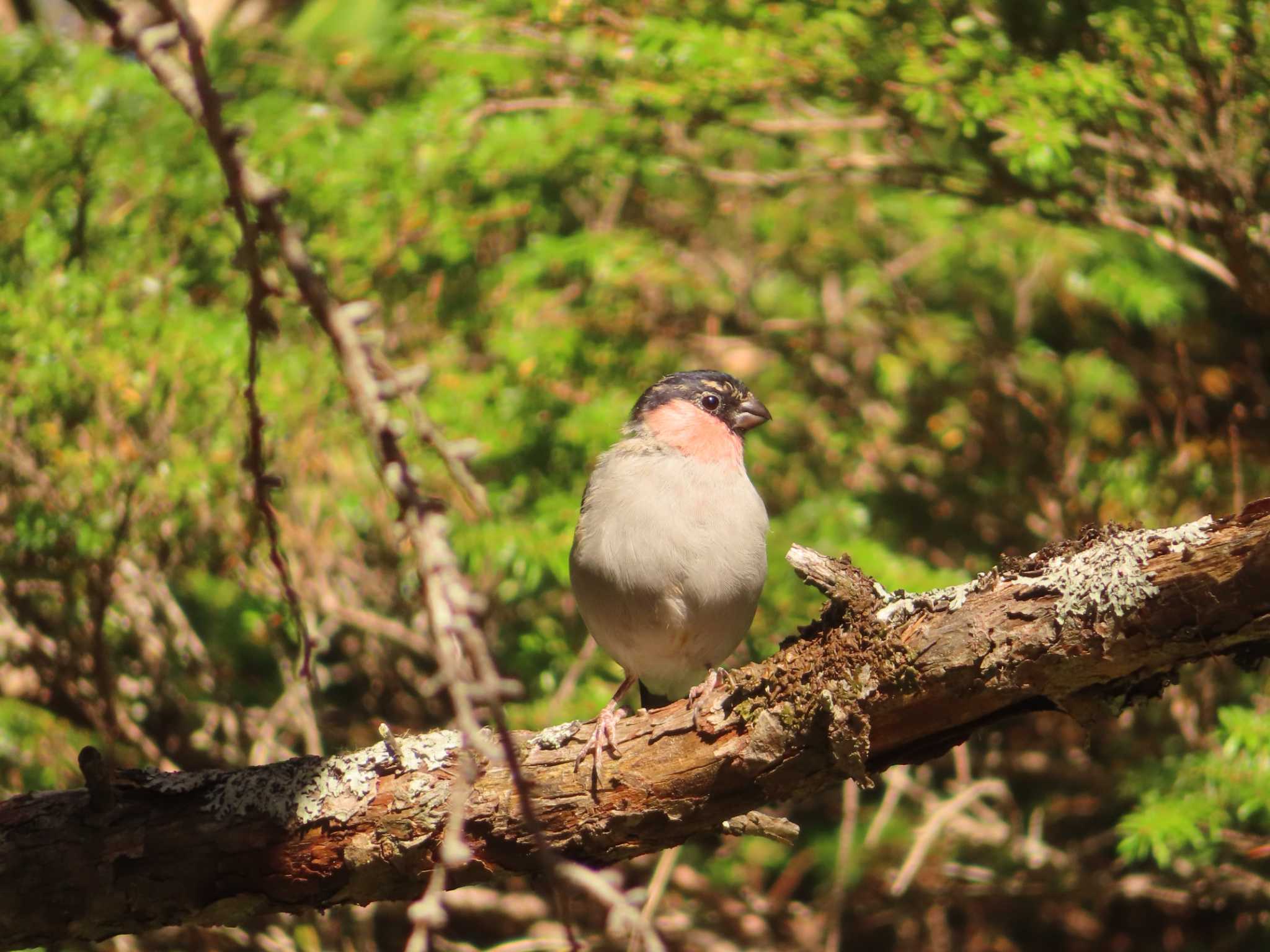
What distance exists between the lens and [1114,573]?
2738 mm

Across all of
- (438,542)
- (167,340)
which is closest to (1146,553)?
(438,542)

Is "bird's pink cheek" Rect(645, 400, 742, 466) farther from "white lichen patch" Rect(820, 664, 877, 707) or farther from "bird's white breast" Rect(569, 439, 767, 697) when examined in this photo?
"white lichen patch" Rect(820, 664, 877, 707)

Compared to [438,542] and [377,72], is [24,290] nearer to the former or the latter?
[377,72]

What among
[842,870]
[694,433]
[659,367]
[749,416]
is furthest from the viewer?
[659,367]

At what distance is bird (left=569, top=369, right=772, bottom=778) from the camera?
432 cm

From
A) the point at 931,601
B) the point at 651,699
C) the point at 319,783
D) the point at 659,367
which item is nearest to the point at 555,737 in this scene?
the point at 319,783

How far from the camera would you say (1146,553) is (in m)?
2.75

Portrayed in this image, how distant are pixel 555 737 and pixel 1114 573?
1601 millimetres

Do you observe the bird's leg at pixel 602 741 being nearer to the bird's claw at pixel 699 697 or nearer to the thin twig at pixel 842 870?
the bird's claw at pixel 699 697

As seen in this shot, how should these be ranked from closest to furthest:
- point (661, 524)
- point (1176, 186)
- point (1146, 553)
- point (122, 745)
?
point (1146, 553) → point (661, 524) → point (1176, 186) → point (122, 745)

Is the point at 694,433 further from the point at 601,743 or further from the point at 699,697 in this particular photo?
the point at 601,743

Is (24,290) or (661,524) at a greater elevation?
(24,290)

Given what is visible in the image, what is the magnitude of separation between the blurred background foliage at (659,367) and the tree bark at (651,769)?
6.11 feet

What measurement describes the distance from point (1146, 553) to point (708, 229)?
6.03m
